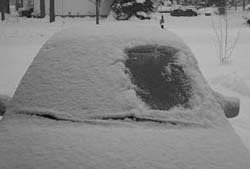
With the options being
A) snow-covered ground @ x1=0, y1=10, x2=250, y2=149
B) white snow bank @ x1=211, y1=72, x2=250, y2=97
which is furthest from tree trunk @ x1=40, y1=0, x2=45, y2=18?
white snow bank @ x1=211, y1=72, x2=250, y2=97

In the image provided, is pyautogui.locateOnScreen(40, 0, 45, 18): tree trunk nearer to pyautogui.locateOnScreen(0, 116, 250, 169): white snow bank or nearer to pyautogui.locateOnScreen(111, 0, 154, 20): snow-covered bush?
pyautogui.locateOnScreen(111, 0, 154, 20): snow-covered bush

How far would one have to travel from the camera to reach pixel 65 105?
3123 mm

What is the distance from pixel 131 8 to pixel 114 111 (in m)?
27.8

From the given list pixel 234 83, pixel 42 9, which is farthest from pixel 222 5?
pixel 234 83

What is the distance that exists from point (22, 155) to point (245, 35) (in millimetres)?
20058

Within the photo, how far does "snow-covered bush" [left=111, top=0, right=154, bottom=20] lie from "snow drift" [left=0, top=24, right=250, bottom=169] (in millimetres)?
26603

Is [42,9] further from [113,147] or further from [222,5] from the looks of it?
[113,147]

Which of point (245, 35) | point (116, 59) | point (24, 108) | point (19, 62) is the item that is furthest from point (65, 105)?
point (245, 35)

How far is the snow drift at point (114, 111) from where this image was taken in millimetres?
2518

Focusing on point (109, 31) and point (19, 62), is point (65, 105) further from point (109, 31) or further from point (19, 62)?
point (19, 62)

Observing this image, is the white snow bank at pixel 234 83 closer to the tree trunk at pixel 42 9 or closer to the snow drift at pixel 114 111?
the snow drift at pixel 114 111

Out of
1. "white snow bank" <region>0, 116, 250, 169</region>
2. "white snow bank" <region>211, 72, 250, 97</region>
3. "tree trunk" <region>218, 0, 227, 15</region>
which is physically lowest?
"white snow bank" <region>211, 72, 250, 97</region>

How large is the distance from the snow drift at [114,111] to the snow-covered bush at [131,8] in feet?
87.3

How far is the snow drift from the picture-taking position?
99.1 inches
